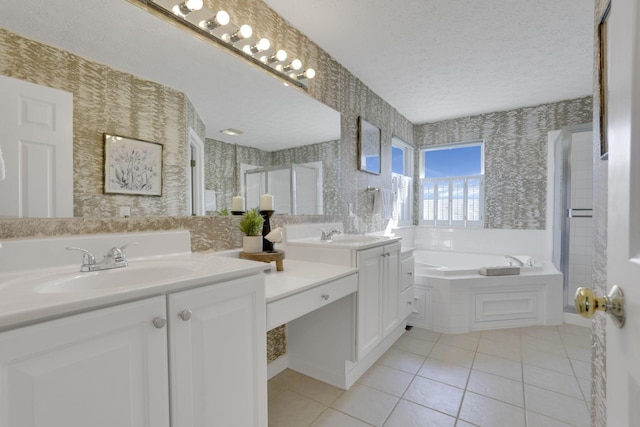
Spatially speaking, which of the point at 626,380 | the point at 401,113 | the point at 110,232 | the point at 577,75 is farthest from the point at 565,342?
the point at 110,232

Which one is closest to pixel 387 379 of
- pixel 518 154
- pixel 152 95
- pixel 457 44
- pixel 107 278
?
pixel 107 278

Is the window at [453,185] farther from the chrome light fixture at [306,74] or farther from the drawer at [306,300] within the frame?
the drawer at [306,300]

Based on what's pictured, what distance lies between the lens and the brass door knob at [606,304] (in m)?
0.47

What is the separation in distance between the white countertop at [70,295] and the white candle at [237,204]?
0.69m

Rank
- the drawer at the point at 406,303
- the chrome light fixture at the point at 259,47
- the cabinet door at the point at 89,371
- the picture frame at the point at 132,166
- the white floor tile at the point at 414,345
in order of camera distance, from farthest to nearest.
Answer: the drawer at the point at 406,303
the white floor tile at the point at 414,345
the chrome light fixture at the point at 259,47
the picture frame at the point at 132,166
the cabinet door at the point at 89,371

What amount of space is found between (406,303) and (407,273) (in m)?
0.25

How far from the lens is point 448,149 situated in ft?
13.9

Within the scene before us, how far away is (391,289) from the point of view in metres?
2.17

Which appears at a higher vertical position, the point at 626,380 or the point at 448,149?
the point at 448,149

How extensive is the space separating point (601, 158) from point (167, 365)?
148cm

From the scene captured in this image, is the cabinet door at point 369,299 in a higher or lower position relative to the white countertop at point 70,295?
lower

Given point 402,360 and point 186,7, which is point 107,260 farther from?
point 402,360

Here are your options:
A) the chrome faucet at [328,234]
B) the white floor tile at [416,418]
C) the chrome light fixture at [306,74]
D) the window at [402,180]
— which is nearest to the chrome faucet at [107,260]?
the chrome faucet at [328,234]

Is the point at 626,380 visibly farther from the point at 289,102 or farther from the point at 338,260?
the point at 289,102
